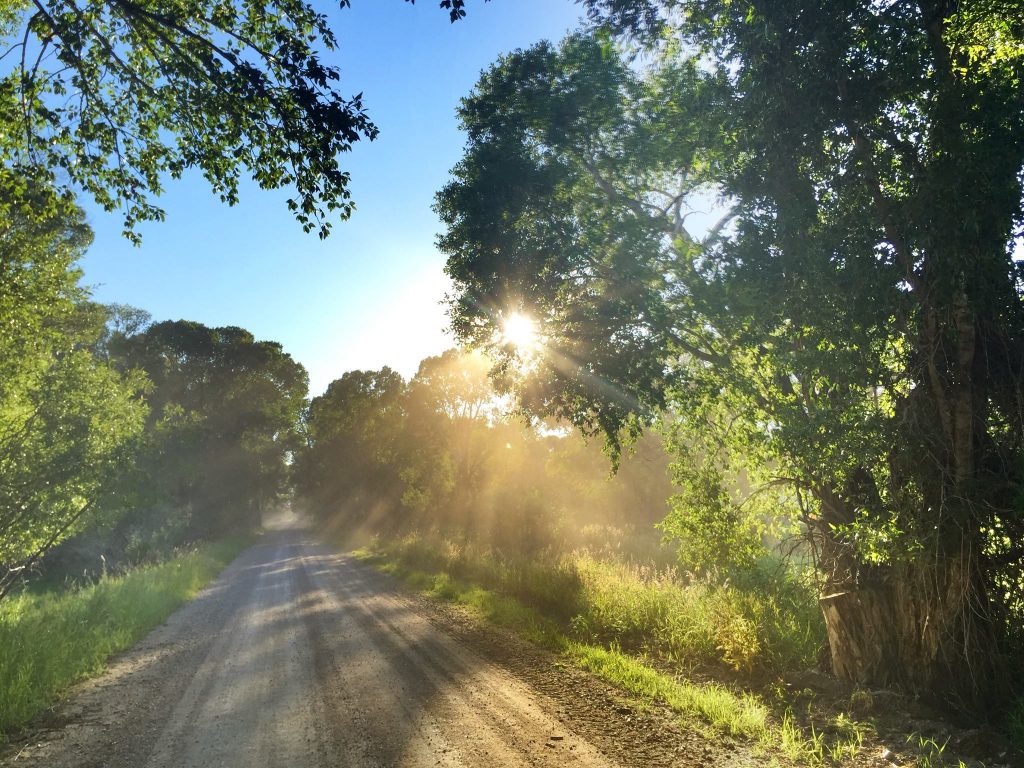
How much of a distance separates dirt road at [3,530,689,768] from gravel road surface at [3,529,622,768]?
0.02m

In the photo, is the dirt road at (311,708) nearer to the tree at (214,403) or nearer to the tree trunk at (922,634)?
the tree trunk at (922,634)

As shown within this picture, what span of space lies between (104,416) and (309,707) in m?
14.9

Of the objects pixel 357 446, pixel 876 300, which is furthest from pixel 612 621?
pixel 357 446

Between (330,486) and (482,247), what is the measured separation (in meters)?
45.3

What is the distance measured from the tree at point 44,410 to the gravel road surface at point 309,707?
6697 millimetres

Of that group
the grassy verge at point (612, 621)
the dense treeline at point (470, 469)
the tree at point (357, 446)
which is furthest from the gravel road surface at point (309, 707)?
the tree at point (357, 446)

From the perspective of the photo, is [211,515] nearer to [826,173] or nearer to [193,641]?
[193,641]

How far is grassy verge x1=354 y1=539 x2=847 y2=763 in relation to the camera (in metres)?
5.80

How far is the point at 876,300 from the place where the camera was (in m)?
5.96

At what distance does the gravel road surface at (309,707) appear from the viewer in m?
5.12

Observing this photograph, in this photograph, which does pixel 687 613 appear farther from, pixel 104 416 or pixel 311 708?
pixel 104 416

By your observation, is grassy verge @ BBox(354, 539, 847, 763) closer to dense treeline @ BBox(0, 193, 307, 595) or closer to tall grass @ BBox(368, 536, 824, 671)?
tall grass @ BBox(368, 536, 824, 671)

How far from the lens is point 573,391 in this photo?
10695mm

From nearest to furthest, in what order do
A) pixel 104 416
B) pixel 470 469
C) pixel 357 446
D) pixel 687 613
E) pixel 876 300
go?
Answer: pixel 876 300 < pixel 687 613 < pixel 104 416 < pixel 470 469 < pixel 357 446
